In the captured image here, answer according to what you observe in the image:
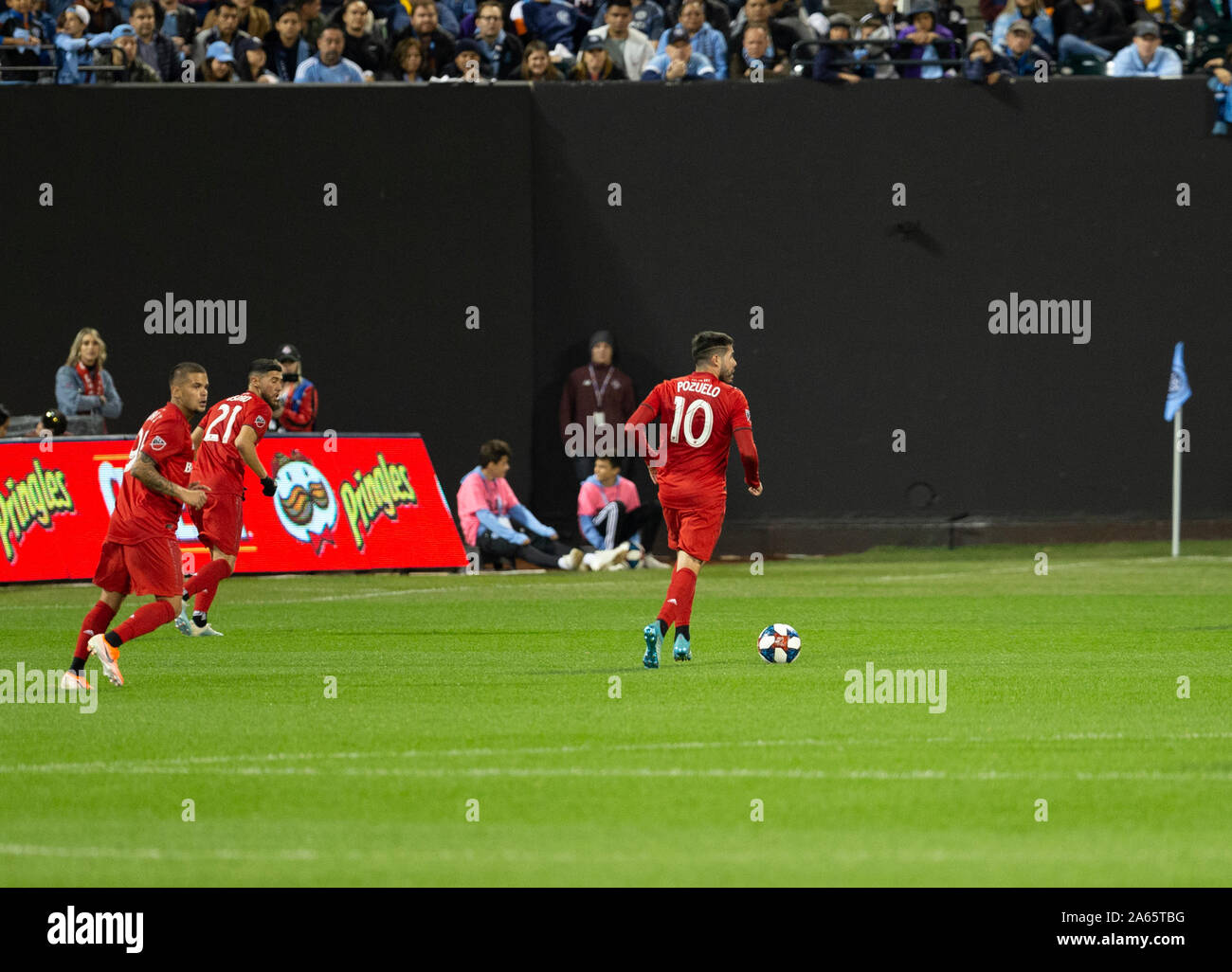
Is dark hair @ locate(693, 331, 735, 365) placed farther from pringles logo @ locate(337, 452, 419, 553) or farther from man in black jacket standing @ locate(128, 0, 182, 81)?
man in black jacket standing @ locate(128, 0, 182, 81)

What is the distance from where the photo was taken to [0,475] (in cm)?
2011

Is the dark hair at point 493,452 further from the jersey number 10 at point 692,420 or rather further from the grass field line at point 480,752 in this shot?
the grass field line at point 480,752

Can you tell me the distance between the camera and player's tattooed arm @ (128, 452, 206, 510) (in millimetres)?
12742

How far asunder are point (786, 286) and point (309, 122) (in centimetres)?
654

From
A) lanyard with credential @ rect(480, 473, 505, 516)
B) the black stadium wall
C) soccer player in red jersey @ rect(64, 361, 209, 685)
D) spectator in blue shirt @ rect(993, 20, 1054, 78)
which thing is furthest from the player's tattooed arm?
spectator in blue shirt @ rect(993, 20, 1054, 78)

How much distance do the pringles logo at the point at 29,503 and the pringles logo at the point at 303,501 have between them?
2.28 metres

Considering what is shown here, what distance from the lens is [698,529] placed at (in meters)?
14.2

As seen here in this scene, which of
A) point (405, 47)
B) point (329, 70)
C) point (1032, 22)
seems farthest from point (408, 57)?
point (1032, 22)

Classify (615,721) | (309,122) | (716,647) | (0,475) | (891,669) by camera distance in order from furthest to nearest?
(309,122) → (0,475) → (716,647) → (891,669) → (615,721)

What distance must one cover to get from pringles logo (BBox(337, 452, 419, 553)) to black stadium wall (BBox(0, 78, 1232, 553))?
3.31 m

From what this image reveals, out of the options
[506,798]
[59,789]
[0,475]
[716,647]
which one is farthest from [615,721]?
[0,475]

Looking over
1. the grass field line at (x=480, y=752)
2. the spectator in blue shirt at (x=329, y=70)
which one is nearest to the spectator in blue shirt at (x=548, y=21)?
the spectator in blue shirt at (x=329, y=70)

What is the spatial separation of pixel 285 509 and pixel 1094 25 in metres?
12.6

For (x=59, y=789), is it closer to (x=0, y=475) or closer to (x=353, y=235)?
(x=0, y=475)
